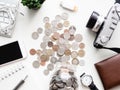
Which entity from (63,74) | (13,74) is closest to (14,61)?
(13,74)

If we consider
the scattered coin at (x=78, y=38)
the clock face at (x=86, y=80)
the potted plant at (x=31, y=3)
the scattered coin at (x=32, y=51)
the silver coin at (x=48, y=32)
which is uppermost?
the potted plant at (x=31, y=3)

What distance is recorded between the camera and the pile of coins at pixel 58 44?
1126mm

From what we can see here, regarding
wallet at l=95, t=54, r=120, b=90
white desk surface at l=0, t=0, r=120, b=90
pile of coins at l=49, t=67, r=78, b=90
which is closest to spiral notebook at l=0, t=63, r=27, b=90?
white desk surface at l=0, t=0, r=120, b=90

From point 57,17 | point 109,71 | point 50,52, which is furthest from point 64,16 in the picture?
point 109,71

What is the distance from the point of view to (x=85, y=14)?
1150 millimetres

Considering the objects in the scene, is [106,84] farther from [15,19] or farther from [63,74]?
[15,19]

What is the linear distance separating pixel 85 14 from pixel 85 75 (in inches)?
7.7

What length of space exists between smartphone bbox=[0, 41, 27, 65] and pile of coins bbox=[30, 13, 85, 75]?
32mm

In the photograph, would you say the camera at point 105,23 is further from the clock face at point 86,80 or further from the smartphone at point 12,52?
the smartphone at point 12,52

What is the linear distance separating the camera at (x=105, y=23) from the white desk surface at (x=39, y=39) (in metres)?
0.04

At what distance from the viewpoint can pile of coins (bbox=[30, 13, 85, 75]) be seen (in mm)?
1126

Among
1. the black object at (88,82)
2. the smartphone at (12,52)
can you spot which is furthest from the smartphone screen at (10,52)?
the black object at (88,82)

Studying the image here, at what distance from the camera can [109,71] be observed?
1.12 metres

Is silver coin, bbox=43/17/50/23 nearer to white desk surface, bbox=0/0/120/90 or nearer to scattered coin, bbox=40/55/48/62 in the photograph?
white desk surface, bbox=0/0/120/90
